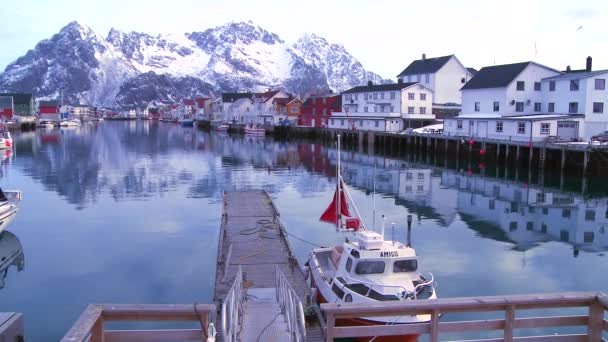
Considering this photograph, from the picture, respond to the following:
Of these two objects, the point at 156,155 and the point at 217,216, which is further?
the point at 156,155

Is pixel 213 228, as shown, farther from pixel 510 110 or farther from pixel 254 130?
pixel 254 130

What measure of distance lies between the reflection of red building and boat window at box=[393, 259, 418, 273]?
89071 mm

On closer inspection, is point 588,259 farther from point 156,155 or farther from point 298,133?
point 298,133

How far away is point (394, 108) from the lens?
86.4 metres

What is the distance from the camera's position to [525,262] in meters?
22.3

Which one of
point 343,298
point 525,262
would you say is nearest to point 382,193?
point 525,262

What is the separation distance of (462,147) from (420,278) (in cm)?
5322

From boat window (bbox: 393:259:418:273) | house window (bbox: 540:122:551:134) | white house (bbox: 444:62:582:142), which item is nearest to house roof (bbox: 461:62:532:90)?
white house (bbox: 444:62:582:142)

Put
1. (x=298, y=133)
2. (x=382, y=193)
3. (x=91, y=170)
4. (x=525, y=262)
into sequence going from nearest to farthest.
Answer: (x=525, y=262) < (x=382, y=193) < (x=91, y=170) < (x=298, y=133)

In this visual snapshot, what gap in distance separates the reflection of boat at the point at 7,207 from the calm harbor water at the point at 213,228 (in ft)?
2.90

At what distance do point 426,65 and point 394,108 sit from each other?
43.4 ft

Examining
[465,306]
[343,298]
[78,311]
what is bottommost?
[78,311]

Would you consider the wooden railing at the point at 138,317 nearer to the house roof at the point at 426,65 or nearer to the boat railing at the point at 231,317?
the boat railing at the point at 231,317

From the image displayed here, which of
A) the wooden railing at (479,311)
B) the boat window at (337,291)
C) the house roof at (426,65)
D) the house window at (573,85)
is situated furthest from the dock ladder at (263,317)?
the house roof at (426,65)
